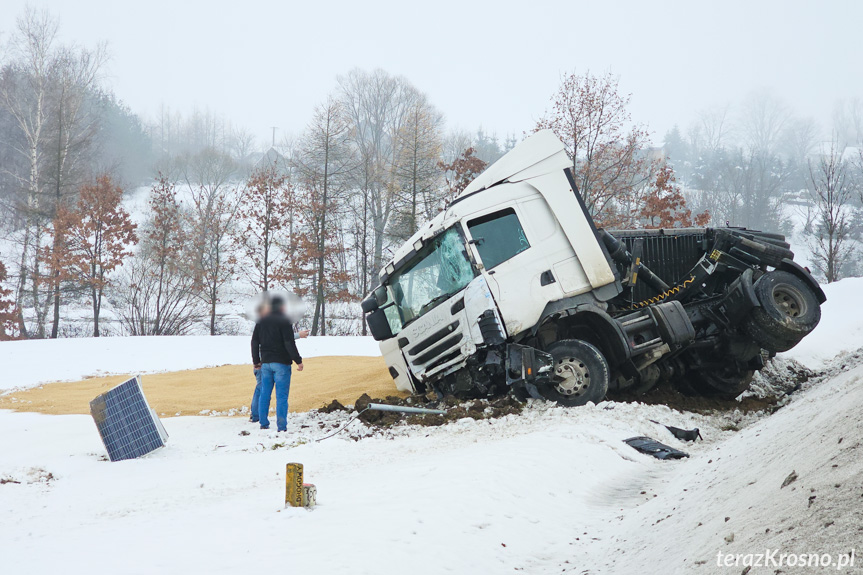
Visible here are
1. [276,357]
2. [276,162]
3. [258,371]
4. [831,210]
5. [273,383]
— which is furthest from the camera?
[276,162]

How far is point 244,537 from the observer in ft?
14.3

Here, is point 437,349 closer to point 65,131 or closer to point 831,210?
point 831,210

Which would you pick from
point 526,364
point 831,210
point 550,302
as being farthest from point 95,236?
point 831,210

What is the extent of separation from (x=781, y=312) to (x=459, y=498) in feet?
21.2

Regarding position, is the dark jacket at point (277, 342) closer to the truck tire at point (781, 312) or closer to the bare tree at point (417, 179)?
the truck tire at point (781, 312)

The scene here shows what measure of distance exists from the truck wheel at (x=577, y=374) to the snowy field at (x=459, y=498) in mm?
317

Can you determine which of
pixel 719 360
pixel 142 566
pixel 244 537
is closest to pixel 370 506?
pixel 244 537

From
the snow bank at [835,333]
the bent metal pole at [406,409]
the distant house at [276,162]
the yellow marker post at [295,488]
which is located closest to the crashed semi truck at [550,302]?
the bent metal pole at [406,409]

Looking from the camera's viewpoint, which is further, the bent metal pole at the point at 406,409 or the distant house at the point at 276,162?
the distant house at the point at 276,162

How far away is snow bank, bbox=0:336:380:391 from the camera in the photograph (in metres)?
17.7

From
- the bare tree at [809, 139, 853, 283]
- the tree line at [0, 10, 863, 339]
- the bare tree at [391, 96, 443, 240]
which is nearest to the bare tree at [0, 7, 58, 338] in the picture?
the tree line at [0, 10, 863, 339]

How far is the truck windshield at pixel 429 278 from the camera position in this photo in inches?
337

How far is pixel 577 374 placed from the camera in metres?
8.39

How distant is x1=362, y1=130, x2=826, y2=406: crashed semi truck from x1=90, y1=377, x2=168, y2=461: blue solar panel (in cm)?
321
